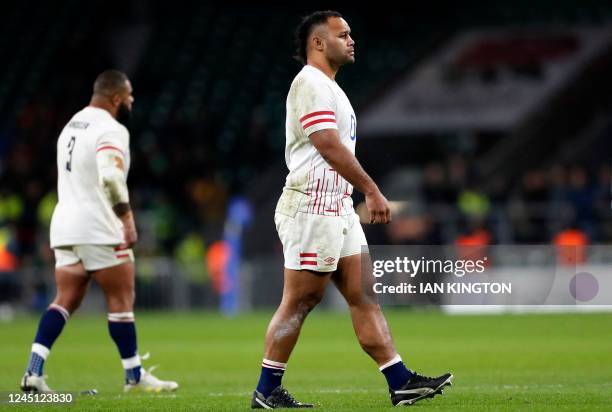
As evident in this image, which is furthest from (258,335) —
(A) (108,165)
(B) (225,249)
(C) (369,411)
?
(C) (369,411)

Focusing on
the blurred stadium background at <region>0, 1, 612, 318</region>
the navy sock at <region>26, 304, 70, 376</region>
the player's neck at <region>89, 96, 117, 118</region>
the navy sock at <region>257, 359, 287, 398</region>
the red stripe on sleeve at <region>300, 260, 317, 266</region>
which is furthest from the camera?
the blurred stadium background at <region>0, 1, 612, 318</region>

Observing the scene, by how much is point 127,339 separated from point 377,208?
304cm

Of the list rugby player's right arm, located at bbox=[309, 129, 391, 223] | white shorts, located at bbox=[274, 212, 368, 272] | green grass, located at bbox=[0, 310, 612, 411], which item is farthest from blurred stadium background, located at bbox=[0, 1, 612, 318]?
rugby player's right arm, located at bbox=[309, 129, 391, 223]

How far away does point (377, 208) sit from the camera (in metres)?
8.28

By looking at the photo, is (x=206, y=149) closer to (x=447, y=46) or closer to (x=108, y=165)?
(x=447, y=46)

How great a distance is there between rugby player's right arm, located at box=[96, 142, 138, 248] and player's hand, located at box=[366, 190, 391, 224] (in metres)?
2.60

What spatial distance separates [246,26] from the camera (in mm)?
34969

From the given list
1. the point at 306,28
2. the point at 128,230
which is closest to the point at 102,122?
the point at 128,230

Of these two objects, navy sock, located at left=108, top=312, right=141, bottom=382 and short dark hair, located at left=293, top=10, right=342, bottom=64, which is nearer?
short dark hair, located at left=293, top=10, right=342, bottom=64

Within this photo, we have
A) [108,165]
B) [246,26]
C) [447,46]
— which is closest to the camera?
[108,165]

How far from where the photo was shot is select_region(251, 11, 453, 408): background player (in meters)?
8.54

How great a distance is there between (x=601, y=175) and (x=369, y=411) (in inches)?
696

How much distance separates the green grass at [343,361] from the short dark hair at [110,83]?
2.19m

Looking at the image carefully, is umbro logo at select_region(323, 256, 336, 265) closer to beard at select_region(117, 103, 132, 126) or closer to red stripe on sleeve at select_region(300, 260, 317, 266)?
red stripe on sleeve at select_region(300, 260, 317, 266)
